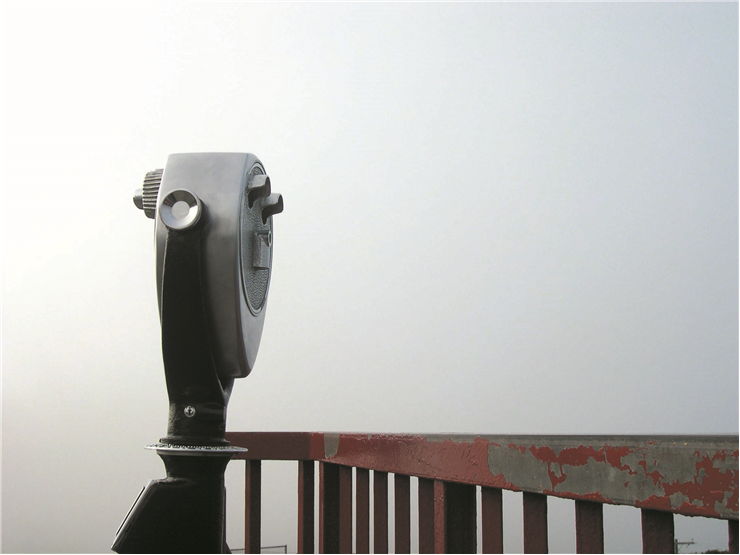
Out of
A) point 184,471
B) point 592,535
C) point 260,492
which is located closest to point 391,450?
point 184,471

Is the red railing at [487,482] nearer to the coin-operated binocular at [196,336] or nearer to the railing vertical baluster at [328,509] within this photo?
the railing vertical baluster at [328,509]

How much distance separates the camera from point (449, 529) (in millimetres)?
1094

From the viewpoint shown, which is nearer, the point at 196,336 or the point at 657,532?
the point at 657,532

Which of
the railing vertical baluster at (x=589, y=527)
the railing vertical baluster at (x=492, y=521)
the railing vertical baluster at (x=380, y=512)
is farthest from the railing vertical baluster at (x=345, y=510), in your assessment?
the railing vertical baluster at (x=589, y=527)

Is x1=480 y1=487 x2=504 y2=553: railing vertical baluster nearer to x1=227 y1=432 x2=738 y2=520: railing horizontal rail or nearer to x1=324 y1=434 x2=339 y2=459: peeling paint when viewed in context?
x1=227 y1=432 x2=738 y2=520: railing horizontal rail

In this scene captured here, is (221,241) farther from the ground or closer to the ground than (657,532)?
farther from the ground

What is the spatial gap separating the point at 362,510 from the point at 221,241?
0.55 metres

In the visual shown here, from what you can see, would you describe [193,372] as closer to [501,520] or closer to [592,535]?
[501,520]

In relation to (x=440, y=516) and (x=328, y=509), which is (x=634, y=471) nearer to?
(x=440, y=516)

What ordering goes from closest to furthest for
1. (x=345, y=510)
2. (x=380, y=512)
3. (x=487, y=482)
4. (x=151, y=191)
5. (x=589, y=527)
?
(x=589, y=527), (x=487, y=482), (x=151, y=191), (x=380, y=512), (x=345, y=510)

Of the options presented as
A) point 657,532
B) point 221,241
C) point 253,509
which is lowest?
point 253,509

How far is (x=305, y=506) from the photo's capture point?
1663mm

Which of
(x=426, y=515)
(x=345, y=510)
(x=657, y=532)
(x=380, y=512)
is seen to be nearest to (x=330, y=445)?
(x=345, y=510)

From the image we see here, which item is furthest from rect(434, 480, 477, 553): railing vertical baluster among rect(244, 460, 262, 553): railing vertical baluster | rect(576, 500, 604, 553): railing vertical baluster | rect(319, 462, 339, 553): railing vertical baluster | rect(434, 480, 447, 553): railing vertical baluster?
rect(244, 460, 262, 553): railing vertical baluster
